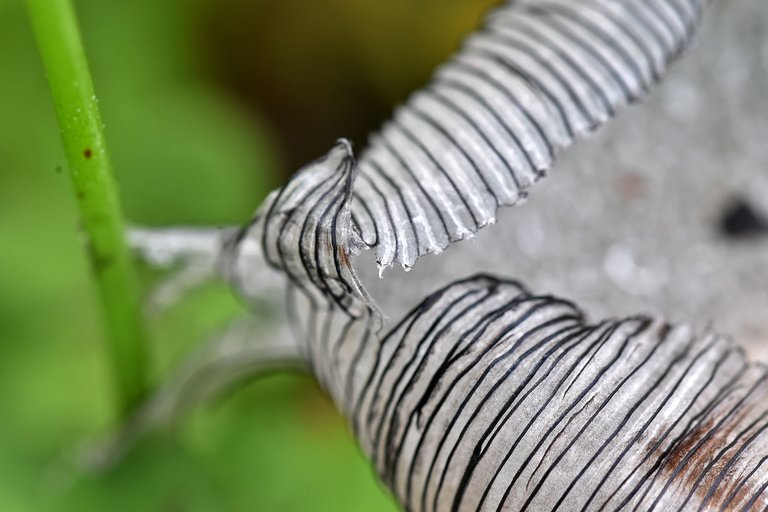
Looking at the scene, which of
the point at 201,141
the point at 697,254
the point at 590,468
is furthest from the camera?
the point at 201,141

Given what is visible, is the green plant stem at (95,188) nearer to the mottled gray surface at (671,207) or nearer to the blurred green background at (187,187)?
the blurred green background at (187,187)

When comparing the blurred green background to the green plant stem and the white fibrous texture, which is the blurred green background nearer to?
the green plant stem

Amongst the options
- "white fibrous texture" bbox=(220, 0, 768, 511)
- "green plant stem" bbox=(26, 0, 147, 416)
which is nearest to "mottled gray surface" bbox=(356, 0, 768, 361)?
"white fibrous texture" bbox=(220, 0, 768, 511)

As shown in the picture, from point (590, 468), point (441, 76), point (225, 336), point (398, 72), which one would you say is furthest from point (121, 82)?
point (590, 468)

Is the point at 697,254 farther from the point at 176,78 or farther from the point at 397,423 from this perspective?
the point at 176,78

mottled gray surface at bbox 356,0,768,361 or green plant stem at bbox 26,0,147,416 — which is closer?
green plant stem at bbox 26,0,147,416

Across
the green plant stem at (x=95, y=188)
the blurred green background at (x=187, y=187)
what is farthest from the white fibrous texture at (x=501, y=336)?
the blurred green background at (x=187, y=187)
